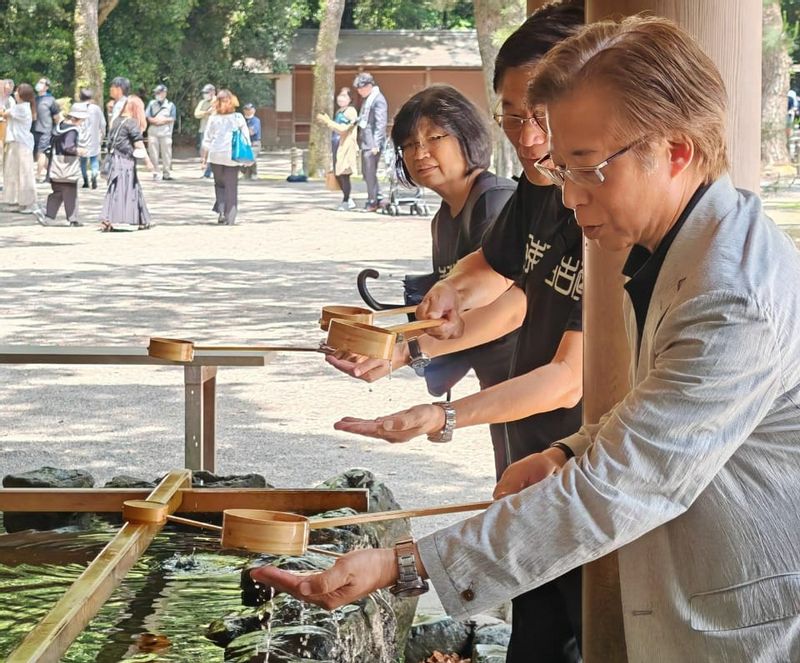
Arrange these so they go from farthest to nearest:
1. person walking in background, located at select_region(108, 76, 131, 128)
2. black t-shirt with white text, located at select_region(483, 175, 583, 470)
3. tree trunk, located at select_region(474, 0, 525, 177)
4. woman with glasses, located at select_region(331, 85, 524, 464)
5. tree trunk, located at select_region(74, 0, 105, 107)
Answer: tree trunk, located at select_region(74, 0, 105, 107) < tree trunk, located at select_region(474, 0, 525, 177) < person walking in background, located at select_region(108, 76, 131, 128) < woman with glasses, located at select_region(331, 85, 524, 464) < black t-shirt with white text, located at select_region(483, 175, 583, 470)

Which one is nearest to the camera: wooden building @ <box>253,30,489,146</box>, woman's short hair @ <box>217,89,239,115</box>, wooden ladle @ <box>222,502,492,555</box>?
wooden ladle @ <box>222,502,492,555</box>

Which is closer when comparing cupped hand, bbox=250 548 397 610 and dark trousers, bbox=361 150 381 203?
cupped hand, bbox=250 548 397 610

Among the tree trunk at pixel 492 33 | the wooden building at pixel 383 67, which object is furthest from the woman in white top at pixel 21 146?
the wooden building at pixel 383 67

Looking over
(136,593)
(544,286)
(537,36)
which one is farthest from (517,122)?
(136,593)

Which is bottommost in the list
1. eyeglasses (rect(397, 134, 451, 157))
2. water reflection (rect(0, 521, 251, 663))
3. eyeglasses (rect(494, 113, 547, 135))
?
water reflection (rect(0, 521, 251, 663))

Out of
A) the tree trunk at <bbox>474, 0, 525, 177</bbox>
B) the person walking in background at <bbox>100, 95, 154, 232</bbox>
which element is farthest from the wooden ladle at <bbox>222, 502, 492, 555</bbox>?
the tree trunk at <bbox>474, 0, 525, 177</bbox>

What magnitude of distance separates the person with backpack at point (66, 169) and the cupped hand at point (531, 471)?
13.7 m

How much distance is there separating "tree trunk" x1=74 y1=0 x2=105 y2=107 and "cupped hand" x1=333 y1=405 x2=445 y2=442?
1049 inches

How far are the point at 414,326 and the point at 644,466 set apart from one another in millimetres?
1412

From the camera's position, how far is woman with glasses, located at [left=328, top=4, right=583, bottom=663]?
256 cm

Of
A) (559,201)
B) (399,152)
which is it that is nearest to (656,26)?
(559,201)

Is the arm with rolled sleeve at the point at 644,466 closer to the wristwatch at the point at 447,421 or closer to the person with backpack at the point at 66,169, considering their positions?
the wristwatch at the point at 447,421

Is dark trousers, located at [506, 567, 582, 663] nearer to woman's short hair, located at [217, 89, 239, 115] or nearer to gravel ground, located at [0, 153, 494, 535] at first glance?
gravel ground, located at [0, 153, 494, 535]

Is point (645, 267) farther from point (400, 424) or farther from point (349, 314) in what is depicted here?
point (349, 314)
